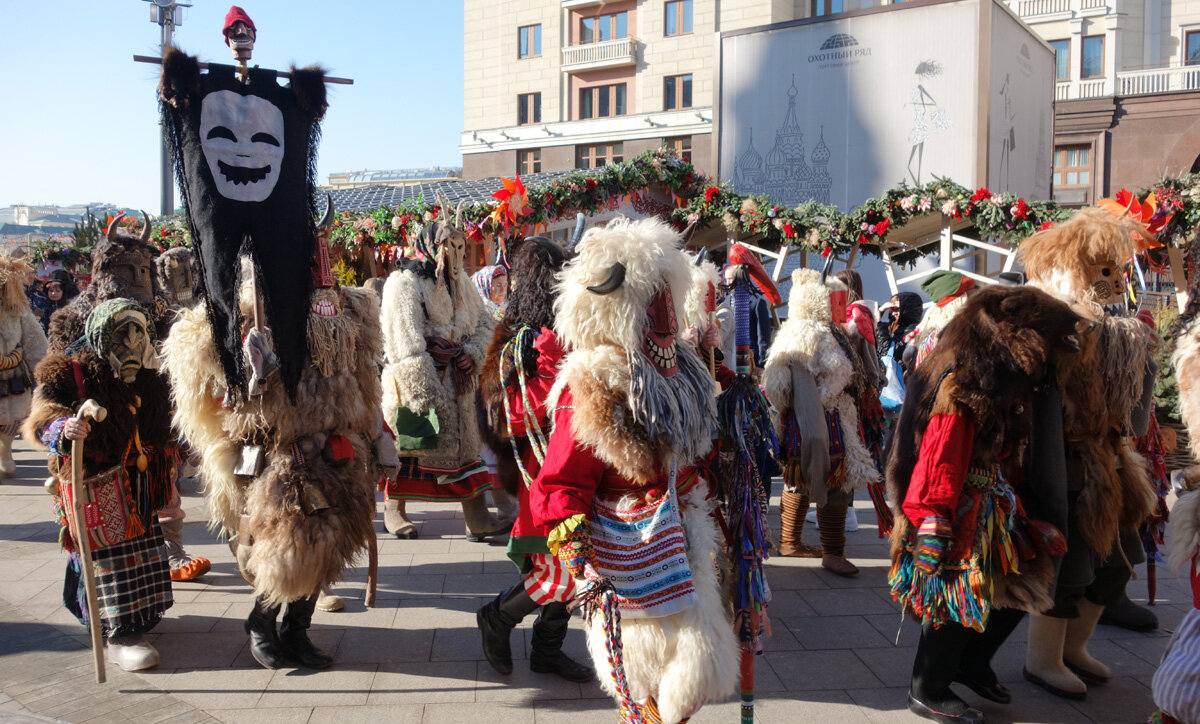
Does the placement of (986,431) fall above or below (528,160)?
below

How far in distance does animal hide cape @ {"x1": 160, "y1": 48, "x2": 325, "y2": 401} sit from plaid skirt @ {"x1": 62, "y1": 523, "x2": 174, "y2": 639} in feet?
3.39

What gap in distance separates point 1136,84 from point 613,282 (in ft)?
102

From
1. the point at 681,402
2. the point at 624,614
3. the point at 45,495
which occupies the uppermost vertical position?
the point at 681,402

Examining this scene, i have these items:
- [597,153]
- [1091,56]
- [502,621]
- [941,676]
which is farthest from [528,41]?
[941,676]

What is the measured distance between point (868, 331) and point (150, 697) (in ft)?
15.8

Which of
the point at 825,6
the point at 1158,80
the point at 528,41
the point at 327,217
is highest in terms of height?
the point at 825,6

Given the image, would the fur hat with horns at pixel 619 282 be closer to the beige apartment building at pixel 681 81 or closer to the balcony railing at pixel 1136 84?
the beige apartment building at pixel 681 81

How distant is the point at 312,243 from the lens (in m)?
3.69

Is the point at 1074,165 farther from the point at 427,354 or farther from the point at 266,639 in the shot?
the point at 266,639

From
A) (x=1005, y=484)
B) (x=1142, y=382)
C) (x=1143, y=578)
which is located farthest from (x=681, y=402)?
(x=1143, y=578)

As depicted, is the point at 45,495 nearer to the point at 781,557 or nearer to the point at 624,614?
the point at 781,557

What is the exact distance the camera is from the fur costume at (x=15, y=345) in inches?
300

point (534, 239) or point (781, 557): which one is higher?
point (534, 239)

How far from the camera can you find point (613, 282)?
2.68 meters
